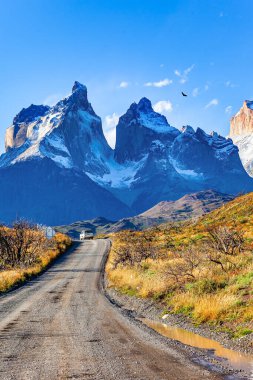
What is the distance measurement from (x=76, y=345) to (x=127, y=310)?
726 centimetres

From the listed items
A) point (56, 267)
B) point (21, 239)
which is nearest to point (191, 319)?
point (56, 267)

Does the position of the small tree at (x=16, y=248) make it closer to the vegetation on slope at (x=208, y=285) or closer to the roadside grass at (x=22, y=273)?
the roadside grass at (x=22, y=273)

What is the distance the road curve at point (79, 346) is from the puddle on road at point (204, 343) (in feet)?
2.73

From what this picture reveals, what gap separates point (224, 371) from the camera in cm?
871

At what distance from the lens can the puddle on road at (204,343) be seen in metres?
9.45

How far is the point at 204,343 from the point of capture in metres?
11.6

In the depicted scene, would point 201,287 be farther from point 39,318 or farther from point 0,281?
point 0,281

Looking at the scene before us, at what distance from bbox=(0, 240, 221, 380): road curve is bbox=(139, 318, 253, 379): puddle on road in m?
0.83

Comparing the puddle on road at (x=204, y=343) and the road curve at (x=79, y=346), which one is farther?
the puddle on road at (x=204, y=343)

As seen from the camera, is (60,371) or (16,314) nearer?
(60,371)

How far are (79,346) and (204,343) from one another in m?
3.47

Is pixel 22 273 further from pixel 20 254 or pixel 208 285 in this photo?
pixel 208 285

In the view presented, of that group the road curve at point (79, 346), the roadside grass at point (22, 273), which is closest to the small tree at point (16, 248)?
the roadside grass at point (22, 273)

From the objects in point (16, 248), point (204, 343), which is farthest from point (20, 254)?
point (204, 343)
